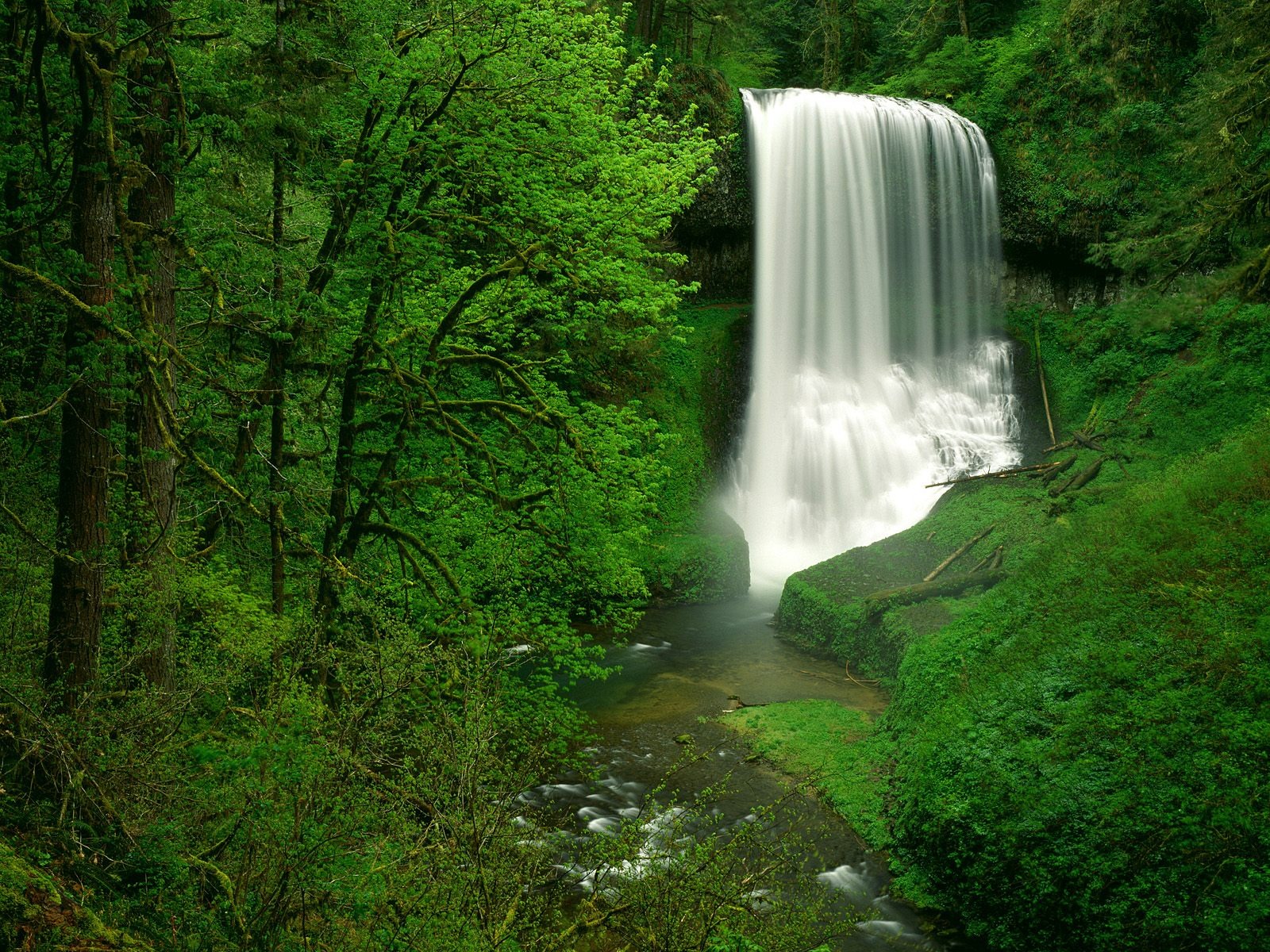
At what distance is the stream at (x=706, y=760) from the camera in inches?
286

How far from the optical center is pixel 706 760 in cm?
981

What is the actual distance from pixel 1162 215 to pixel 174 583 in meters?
17.0

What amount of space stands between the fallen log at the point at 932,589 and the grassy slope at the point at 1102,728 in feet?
0.98

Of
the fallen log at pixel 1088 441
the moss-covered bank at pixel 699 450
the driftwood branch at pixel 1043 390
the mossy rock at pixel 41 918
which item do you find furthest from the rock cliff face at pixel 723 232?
the mossy rock at pixel 41 918

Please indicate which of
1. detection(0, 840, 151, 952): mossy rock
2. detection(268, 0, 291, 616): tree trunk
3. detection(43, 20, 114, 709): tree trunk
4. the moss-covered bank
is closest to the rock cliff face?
the moss-covered bank

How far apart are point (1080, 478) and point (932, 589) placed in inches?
166

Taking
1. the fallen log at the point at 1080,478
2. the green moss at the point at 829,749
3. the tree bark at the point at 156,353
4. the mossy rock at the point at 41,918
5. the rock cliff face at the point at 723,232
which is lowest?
the green moss at the point at 829,749

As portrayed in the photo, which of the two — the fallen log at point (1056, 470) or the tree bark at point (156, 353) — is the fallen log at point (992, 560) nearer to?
the fallen log at point (1056, 470)

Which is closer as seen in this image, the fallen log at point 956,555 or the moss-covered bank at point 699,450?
the fallen log at point 956,555

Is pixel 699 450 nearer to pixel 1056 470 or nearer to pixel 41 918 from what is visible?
pixel 1056 470

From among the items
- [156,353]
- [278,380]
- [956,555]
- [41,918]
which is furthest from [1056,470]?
[41,918]

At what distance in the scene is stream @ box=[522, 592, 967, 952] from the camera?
7.27 metres

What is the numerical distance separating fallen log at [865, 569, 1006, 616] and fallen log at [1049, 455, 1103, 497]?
3.04 m

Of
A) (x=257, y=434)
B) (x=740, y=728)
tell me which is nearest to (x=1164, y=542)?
(x=740, y=728)
